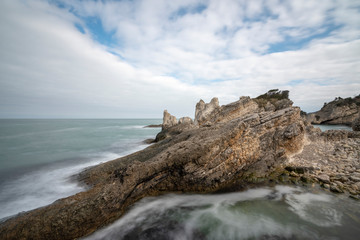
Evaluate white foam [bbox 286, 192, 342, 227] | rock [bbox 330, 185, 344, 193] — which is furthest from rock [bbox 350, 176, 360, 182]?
white foam [bbox 286, 192, 342, 227]

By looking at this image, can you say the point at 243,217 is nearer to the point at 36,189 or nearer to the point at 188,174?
the point at 188,174

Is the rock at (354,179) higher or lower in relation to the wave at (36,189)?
higher

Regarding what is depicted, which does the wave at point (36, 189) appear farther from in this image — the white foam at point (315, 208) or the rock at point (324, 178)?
the rock at point (324, 178)

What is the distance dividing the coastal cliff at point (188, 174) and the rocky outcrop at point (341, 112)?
5084 cm

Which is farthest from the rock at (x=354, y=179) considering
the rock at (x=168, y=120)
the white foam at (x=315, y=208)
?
the rock at (x=168, y=120)

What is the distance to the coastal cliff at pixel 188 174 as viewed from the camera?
16.8ft

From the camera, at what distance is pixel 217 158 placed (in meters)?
7.28

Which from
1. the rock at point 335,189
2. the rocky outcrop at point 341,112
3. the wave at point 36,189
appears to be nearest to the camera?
the rock at point 335,189

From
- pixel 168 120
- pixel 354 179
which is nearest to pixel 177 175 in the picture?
pixel 354 179

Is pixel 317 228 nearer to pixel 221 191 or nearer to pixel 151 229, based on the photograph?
pixel 221 191

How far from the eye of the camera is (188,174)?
6.91 m

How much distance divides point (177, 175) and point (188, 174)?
1.68 feet

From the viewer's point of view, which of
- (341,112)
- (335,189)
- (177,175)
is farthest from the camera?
(341,112)

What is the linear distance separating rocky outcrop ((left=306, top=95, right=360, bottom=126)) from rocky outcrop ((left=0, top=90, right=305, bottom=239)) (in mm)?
53291
